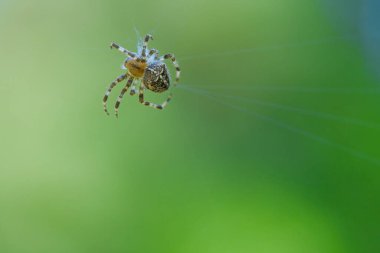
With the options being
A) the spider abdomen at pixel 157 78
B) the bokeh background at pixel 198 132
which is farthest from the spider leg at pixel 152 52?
the bokeh background at pixel 198 132

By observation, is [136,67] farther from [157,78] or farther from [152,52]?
[157,78]

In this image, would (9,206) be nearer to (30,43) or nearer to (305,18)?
(30,43)

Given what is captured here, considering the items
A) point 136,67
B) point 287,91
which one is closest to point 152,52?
point 136,67

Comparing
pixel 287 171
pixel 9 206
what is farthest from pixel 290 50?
pixel 9 206

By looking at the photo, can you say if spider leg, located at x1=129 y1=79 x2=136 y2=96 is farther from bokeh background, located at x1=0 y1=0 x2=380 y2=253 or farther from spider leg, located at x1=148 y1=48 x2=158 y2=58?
bokeh background, located at x1=0 y1=0 x2=380 y2=253

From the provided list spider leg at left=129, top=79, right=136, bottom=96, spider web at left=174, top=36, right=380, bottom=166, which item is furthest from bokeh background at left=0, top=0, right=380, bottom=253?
spider leg at left=129, top=79, right=136, bottom=96

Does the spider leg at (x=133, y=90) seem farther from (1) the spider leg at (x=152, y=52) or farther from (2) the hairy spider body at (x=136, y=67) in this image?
(1) the spider leg at (x=152, y=52)

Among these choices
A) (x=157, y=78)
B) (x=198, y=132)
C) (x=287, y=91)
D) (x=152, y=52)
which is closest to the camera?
(x=157, y=78)

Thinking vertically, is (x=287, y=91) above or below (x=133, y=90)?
above
